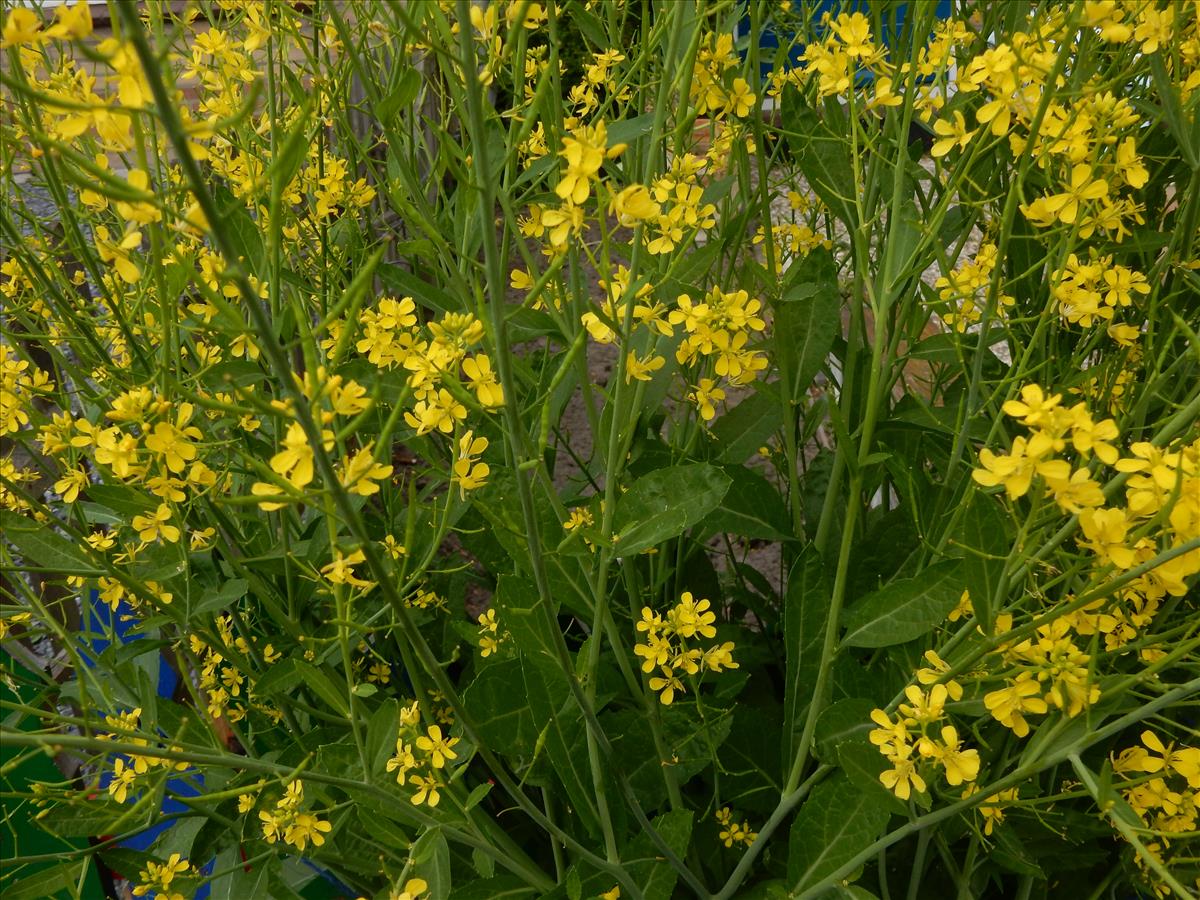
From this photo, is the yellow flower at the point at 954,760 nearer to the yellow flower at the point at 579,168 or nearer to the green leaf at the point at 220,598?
the yellow flower at the point at 579,168

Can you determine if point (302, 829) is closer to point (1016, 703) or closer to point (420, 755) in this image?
point (420, 755)

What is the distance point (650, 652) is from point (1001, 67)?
81cm

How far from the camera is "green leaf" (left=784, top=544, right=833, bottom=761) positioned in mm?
1406

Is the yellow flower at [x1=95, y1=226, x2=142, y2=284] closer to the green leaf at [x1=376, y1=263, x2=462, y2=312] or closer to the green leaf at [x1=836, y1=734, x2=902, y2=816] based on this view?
the green leaf at [x1=376, y1=263, x2=462, y2=312]

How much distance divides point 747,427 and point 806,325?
0.21m

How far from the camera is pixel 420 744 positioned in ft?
3.44

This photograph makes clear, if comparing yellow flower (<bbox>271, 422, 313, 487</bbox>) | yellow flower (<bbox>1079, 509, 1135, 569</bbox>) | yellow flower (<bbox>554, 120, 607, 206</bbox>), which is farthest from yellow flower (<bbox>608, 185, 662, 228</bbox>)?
yellow flower (<bbox>1079, 509, 1135, 569</bbox>)

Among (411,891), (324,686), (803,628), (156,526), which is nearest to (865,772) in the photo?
(803,628)

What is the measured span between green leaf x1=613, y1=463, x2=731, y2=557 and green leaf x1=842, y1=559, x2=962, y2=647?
0.88ft

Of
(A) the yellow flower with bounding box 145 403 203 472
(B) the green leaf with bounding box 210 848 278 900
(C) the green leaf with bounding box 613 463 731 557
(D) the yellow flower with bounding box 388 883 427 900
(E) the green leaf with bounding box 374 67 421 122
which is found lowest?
(B) the green leaf with bounding box 210 848 278 900

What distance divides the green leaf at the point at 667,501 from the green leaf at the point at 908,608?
0.88 feet

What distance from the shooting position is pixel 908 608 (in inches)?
48.1

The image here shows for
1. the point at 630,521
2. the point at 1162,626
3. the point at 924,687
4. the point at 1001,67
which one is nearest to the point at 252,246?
the point at 630,521

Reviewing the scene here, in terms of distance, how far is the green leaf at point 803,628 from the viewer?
1.41 m
